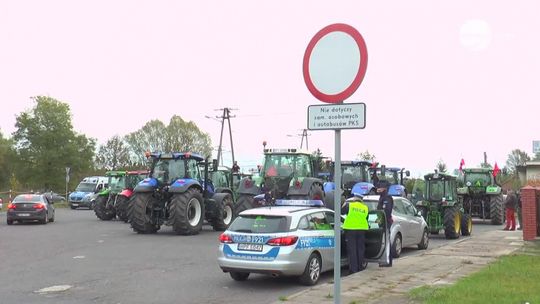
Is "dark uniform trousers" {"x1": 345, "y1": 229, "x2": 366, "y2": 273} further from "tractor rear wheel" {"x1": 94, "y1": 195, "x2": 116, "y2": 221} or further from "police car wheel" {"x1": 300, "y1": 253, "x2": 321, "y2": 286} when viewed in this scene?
"tractor rear wheel" {"x1": 94, "y1": 195, "x2": 116, "y2": 221}

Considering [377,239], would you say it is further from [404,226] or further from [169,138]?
[169,138]

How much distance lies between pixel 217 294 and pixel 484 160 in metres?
55.7

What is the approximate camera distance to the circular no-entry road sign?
212 inches

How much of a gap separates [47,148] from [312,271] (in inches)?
2414

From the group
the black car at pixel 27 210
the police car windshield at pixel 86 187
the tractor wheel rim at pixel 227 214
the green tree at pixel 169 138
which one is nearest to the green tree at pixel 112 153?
the green tree at pixel 169 138

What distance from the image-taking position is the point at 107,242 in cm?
1700

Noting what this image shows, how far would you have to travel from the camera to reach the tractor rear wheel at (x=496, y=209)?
26797 mm

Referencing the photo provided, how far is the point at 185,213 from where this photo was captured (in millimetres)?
18656

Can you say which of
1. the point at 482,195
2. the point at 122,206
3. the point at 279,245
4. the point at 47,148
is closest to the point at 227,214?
the point at 122,206

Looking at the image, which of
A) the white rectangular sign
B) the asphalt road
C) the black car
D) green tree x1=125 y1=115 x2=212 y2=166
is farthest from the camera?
green tree x1=125 y1=115 x2=212 y2=166

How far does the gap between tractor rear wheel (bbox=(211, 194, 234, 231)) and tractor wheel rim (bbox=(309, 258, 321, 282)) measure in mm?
10678

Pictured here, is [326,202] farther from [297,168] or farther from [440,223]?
[440,223]

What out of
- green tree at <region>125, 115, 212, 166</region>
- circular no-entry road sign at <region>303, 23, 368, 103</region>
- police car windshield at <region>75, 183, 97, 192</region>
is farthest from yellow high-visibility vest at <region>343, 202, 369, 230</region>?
green tree at <region>125, 115, 212, 166</region>

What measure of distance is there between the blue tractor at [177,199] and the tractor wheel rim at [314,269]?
29.5 ft
